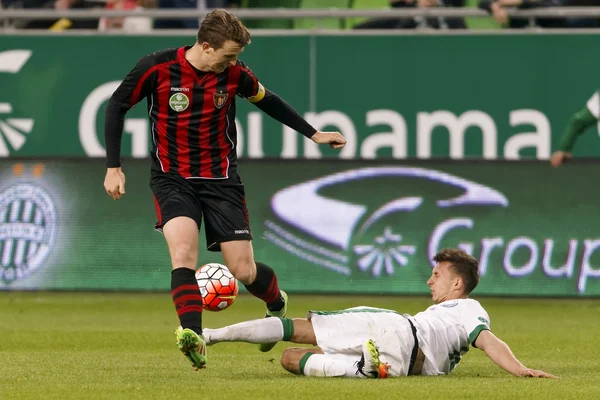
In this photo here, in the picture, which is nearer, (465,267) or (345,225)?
(465,267)

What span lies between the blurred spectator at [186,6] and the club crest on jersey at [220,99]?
272 inches

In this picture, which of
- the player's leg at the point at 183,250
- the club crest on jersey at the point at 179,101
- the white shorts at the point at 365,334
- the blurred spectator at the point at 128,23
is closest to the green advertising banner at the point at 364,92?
the blurred spectator at the point at 128,23

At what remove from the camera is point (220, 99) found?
8508 mm

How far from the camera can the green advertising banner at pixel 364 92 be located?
1445cm

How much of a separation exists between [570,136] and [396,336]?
6197 mm

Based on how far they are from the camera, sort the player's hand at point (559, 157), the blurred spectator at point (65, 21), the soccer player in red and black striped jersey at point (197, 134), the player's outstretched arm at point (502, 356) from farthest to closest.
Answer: the blurred spectator at point (65, 21) → the player's hand at point (559, 157) → the soccer player in red and black striped jersey at point (197, 134) → the player's outstretched arm at point (502, 356)

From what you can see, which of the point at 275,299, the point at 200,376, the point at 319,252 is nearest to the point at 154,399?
the point at 200,376

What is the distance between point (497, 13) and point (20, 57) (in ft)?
16.5

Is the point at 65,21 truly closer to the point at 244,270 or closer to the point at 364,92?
the point at 364,92

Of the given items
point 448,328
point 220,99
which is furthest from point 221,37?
point 448,328

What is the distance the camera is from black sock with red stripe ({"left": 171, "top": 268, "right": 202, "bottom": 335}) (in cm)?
779

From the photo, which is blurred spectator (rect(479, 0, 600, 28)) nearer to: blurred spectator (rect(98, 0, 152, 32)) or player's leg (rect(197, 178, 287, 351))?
blurred spectator (rect(98, 0, 152, 32))

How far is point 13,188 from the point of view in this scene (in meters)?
14.4

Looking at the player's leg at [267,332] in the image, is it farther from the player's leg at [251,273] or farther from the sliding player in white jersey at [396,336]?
the player's leg at [251,273]
